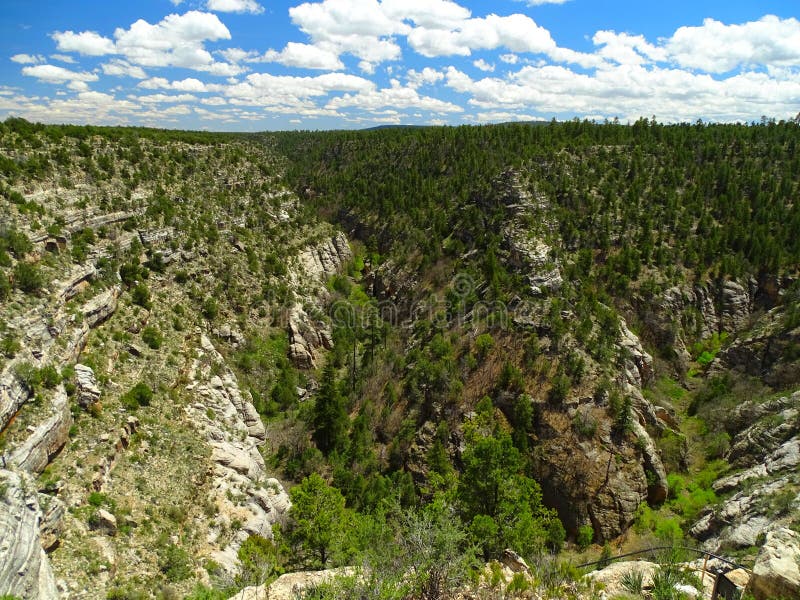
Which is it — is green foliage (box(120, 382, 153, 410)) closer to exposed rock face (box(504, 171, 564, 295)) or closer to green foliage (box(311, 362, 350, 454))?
green foliage (box(311, 362, 350, 454))

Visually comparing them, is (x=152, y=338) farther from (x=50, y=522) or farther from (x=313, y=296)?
(x=313, y=296)

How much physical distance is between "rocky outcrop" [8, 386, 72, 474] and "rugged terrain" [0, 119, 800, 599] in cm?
12

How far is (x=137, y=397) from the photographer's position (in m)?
29.0

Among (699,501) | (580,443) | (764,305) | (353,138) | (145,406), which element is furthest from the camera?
(353,138)

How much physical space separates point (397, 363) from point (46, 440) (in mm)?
36241

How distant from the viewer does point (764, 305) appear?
56.0 metres

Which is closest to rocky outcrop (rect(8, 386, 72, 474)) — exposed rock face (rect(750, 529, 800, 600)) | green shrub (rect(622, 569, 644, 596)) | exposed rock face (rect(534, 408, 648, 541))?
green shrub (rect(622, 569, 644, 596))

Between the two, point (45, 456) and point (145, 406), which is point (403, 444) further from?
point (45, 456)

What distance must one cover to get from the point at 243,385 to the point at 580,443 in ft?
107

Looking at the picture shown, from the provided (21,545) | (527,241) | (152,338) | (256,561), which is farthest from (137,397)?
(527,241)

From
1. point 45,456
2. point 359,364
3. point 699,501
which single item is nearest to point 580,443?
point 699,501

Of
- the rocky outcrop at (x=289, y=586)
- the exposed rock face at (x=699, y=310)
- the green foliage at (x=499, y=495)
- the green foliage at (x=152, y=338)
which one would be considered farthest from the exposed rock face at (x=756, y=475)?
the green foliage at (x=152, y=338)

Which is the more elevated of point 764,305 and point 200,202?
point 200,202

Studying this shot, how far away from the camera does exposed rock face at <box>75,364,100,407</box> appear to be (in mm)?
26109
